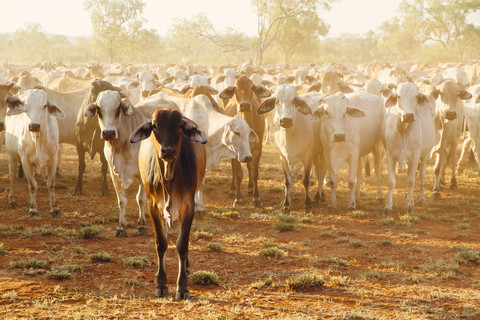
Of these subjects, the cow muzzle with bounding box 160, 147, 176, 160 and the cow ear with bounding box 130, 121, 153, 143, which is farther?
the cow ear with bounding box 130, 121, 153, 143

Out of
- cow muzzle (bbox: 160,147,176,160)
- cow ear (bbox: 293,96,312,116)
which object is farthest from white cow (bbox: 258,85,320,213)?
cow muzzle (bbox: 160,147,176,160)

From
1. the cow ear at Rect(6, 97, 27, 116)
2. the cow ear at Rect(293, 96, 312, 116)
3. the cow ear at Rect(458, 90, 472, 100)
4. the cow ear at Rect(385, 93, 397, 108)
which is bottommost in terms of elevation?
the cow ear at Rect(6, 97, 27, 116)

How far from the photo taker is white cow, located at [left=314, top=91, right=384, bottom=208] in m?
9.58

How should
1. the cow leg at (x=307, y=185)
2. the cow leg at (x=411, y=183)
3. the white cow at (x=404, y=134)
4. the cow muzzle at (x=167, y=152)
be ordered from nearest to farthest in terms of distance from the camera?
the cow muzzle at (x=167, y=152)
the white cow at (x=404, y=134)
the cow leg at (x=411, y=183)
the cow leg at (x=307, y=185)

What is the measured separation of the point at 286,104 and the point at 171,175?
4779mm

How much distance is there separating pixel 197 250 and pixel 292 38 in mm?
46868

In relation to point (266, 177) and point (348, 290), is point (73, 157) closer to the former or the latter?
point (266, 177)

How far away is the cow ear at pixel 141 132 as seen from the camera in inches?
200

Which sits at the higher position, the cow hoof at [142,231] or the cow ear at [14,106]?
the cow ear at [14,106]

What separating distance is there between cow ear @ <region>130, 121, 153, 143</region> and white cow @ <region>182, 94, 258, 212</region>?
375 cm

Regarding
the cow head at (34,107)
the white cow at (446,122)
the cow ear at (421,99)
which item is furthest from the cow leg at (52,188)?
the white cow at (446,122)

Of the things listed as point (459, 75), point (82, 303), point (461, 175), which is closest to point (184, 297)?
point (82, 303)

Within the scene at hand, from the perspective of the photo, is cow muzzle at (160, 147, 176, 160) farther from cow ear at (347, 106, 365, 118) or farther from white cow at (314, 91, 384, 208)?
cow ear at (347, 106, 365, 118)

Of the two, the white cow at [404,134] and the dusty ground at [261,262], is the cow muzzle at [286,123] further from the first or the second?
the white cow at [404,134]
